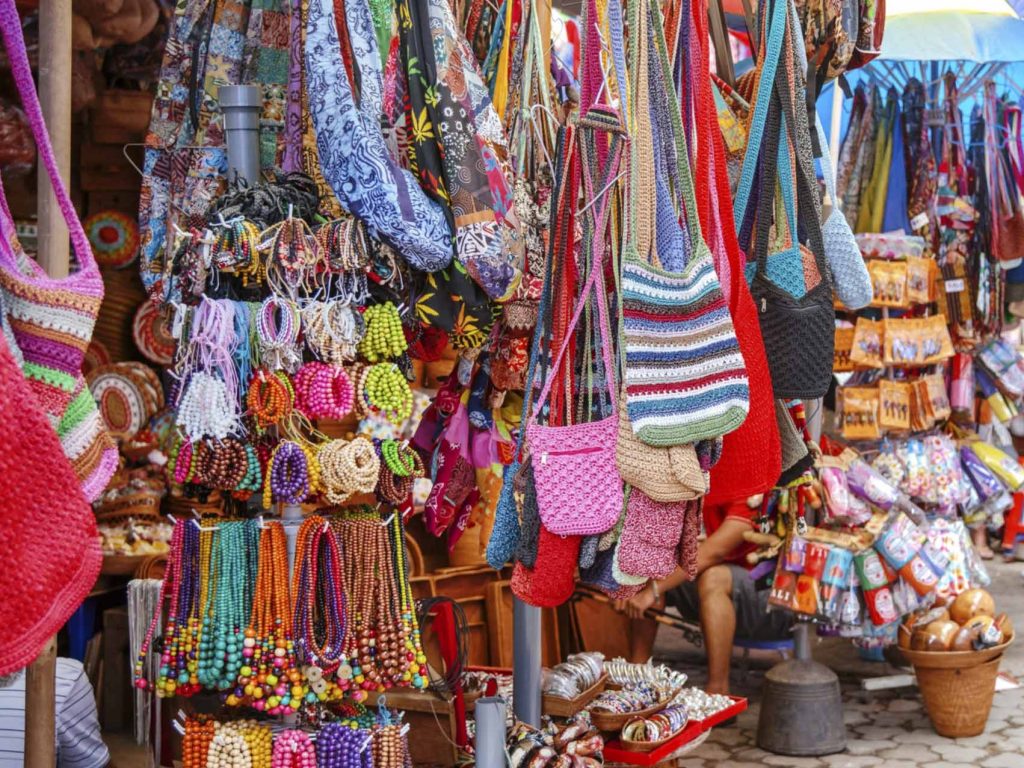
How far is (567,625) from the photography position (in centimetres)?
529

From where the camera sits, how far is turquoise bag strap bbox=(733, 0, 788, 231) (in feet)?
9.68

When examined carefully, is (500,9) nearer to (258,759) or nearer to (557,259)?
(557,259)

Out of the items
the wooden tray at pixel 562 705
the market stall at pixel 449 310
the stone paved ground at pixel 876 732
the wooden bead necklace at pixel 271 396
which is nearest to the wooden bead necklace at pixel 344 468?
the market stall at pixel 449 310

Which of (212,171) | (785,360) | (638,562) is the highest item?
(212,171)

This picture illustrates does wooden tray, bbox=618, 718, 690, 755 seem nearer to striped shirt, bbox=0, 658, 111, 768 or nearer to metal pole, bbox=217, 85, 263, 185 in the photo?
striped shirt, bbox=0, 658, 111, 768

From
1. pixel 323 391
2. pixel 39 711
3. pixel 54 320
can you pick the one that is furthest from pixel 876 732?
pixel 54 320

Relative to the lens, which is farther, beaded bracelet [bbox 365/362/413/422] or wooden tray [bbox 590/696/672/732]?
wooden tray [bbox 590/696/672/732]

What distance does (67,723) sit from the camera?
3.76 meters

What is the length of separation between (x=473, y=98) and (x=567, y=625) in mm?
3025

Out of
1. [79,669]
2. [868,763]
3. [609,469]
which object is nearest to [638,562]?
[609,469]

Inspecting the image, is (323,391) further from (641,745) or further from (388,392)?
(641,745)

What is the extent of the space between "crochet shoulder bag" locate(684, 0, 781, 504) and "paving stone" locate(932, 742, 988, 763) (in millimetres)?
2643

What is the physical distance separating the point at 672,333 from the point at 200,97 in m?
1.24

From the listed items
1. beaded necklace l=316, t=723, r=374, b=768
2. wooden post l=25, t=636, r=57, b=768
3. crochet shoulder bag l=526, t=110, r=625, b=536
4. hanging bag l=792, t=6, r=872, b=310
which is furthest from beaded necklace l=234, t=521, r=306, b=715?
hanging bag l=792, t=6, r=872, b=310
